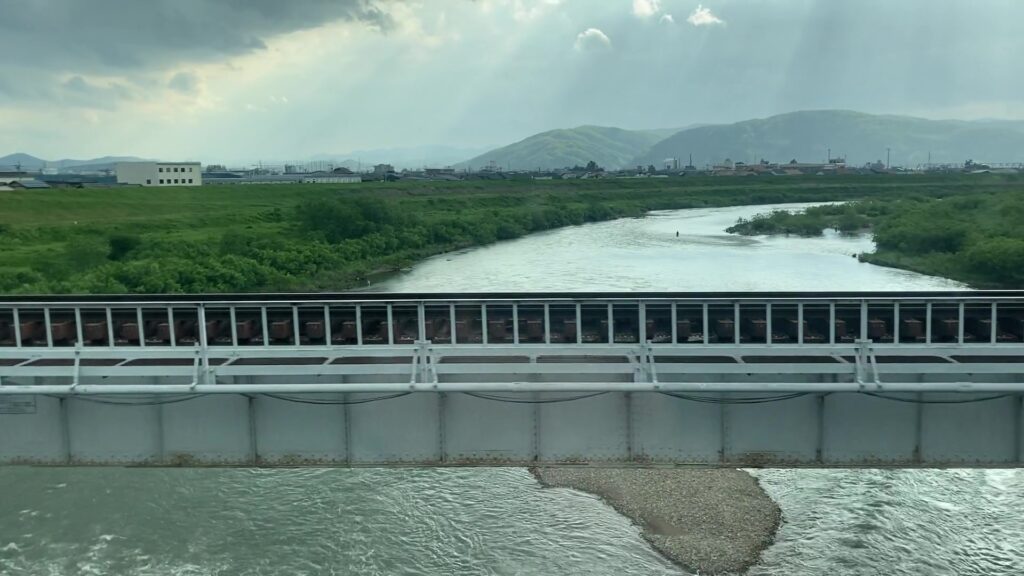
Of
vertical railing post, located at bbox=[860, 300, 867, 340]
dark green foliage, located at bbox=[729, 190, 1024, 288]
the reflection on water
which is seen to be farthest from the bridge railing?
dark green foliage, located at bbox=[729, 190, 1024, 288]

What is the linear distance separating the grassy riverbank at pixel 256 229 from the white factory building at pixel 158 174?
53.9ft

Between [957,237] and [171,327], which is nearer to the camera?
[171,327]

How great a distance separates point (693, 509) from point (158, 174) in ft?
297

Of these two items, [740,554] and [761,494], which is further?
[761,494]

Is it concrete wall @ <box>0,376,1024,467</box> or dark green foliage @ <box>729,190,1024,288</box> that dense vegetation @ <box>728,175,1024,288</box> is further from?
concrete wall @ <box>0,376,1024,467</box>

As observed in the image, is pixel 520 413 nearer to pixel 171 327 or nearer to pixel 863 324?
pixel 863 324

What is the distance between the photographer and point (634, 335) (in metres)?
14.2

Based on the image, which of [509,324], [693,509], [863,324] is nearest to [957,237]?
[693,509]

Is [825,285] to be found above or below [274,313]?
below

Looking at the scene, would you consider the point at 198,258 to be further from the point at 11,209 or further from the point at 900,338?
the point at 900,338

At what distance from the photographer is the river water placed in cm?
1422

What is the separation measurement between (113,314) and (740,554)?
12648 mm

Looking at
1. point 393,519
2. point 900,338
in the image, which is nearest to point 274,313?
point 393,519

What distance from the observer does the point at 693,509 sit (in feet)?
53.4
